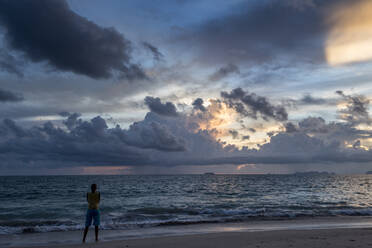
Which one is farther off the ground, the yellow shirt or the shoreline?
the yellow shirt

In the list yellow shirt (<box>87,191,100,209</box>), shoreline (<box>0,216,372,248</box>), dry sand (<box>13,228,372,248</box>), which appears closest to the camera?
dry sand (<box>13,228,372,248</box>)

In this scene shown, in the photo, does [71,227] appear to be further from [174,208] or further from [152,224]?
[174,208]

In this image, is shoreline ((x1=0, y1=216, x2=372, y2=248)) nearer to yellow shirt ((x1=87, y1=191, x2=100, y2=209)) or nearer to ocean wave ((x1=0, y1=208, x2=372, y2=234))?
ocean wave ((x1=0, y1=208, x2=372, y2=234))

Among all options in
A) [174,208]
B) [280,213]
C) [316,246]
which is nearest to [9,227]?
[174,208]

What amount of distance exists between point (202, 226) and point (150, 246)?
25.4 feet

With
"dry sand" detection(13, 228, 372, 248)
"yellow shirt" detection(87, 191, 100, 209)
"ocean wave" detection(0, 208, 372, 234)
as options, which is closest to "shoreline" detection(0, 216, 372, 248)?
"dry sand" detection(13, 228, 372, 248)

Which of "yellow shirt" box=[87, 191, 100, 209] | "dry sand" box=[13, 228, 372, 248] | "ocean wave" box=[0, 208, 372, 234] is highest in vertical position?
"yellow shirt" box=[87, 191, 100, 209]

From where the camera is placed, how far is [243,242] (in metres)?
12.6

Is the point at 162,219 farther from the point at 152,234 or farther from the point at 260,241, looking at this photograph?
the point at 260,241

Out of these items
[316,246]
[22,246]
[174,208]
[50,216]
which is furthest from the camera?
[174,208]

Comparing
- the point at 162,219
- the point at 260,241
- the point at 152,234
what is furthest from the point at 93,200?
the point at 162,219

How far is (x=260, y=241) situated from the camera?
498 inches

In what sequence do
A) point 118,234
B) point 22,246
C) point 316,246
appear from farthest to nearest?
1. point 118,234
2. point 22,246
3. point 316,246

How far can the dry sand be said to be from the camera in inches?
465
